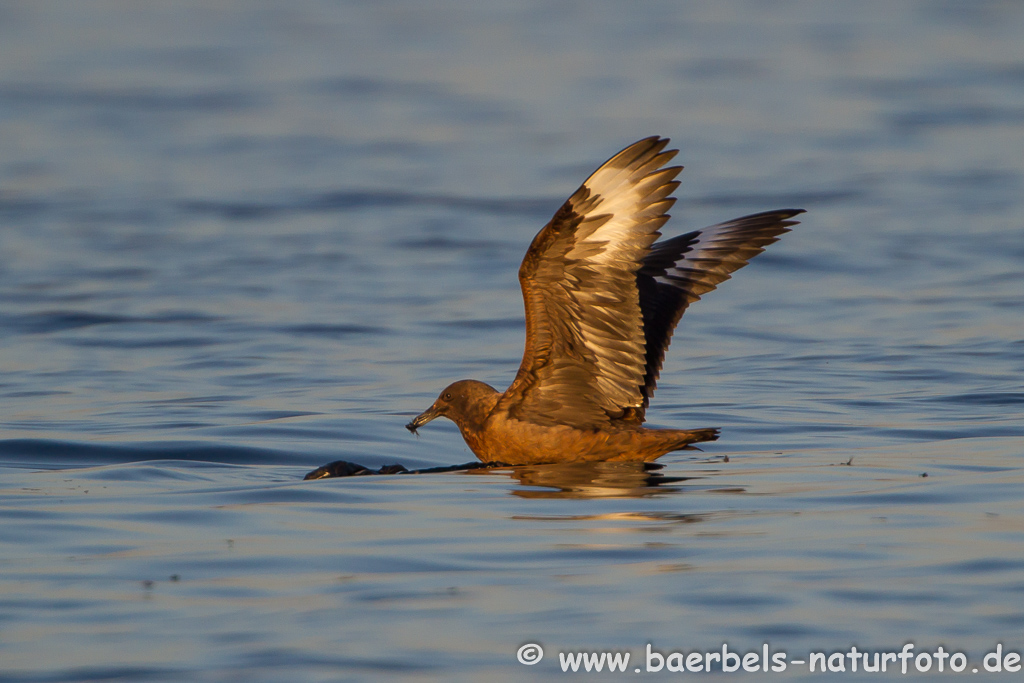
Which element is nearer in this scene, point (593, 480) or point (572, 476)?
point (593, 480)

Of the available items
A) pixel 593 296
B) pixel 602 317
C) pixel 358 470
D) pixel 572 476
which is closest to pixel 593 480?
pixel 572 476

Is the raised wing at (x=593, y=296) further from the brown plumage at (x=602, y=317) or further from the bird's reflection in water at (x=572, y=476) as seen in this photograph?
the bird's reflection in water at (x=572, y=476)

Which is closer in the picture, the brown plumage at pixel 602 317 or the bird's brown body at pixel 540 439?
the brown plumage at pixel 602 317

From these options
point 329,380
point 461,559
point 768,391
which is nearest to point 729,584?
point 461,559

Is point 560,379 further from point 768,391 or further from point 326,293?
point 326,293

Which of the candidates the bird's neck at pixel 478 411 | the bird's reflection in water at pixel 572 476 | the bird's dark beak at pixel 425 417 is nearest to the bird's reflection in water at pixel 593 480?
the bird's reflection in water at pixel 572 476

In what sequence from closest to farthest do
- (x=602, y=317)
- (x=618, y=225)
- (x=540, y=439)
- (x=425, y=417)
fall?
(x=618, y=225) < (x=602, y=317) < (x=540, y=439) < (x=425, y=417)

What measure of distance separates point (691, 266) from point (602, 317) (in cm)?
132

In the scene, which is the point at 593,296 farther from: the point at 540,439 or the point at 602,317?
the point at 540,439

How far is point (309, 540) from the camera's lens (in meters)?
6.29

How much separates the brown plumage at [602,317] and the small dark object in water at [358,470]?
213mm

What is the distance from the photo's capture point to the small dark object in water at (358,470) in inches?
304

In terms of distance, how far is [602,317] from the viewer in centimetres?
752

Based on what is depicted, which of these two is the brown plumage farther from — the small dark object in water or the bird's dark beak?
the small dark object in water
